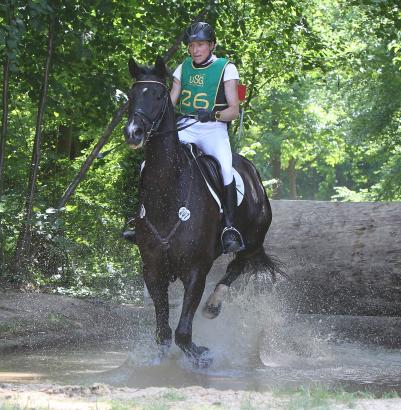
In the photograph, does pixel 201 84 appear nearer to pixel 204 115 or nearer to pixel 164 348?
pixel 204 115

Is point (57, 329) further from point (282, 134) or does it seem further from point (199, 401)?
point (282, 134)

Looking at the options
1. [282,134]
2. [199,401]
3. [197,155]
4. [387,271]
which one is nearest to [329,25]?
[282,134]

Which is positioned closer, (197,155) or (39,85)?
(197,155)

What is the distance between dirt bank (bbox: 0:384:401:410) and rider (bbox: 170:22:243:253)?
9.07 ft

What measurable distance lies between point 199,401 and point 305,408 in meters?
0.75

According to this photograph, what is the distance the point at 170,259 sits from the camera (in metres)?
7.88

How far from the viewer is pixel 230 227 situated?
852 cm

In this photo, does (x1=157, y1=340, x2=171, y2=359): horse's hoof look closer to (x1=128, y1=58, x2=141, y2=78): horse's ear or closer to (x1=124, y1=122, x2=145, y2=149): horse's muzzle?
(x1=124, y1=122, x2=145, y2=149): horse's muzzle

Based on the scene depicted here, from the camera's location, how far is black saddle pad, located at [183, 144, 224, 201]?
27.3 feet

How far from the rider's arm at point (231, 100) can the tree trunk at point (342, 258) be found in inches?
137

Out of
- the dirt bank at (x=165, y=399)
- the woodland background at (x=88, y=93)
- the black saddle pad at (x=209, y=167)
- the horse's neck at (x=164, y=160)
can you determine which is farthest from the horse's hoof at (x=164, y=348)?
the woodland background at (x=88, y=93)

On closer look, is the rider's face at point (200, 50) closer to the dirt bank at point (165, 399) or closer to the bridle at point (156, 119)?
the bridle at point (156, 119)

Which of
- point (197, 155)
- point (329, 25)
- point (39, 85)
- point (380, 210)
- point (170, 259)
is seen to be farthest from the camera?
point (329, 25)

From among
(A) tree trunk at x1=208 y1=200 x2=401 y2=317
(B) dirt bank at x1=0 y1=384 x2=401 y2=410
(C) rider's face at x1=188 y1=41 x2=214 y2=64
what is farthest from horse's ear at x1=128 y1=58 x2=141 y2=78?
(A) tree trunk at x1=208 y1=200 x2=401 y2=317
